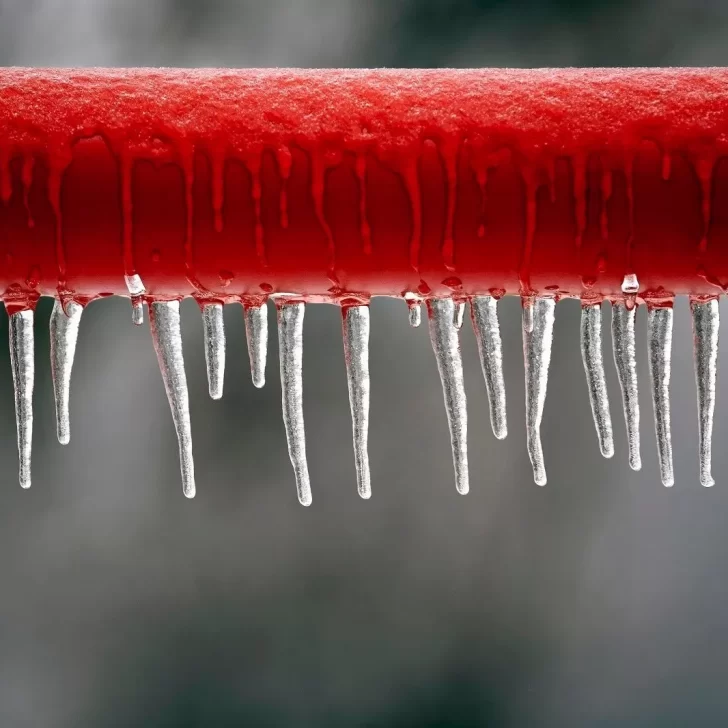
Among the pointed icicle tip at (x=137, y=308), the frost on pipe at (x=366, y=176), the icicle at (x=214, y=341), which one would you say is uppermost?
the frost on pipe at (x=366, y=176)

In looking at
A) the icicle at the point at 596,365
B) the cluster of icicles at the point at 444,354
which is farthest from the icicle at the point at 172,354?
the icicle at the point at 596,365

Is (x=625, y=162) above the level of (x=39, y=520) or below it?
above

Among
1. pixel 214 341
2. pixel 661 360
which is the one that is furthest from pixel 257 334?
pixel 661 360

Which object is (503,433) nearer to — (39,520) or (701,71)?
(701,71)

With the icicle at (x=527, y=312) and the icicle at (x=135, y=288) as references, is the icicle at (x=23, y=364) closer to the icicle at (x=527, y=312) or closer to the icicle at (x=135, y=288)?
the icicle at (x=135, y=288)

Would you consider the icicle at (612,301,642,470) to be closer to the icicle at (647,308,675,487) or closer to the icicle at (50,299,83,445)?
the icicle at (647,308,675,487)

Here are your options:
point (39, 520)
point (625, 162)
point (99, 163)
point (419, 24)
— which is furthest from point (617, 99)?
point (39, 520)

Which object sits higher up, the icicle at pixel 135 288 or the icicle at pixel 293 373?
the icicle at pixel 135 288

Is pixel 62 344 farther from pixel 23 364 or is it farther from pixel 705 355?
pixel 705 355
